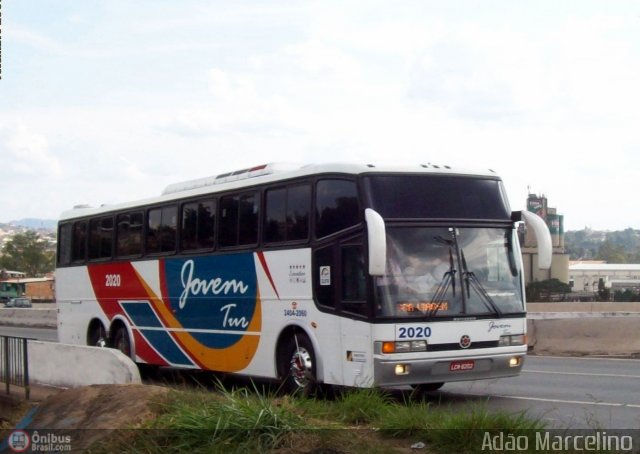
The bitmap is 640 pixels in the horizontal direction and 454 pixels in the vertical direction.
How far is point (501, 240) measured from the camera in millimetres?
13352

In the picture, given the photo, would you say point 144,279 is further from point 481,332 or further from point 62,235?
point 481,332

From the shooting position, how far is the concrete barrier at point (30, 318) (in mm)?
44781

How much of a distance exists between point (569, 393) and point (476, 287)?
2.64 m

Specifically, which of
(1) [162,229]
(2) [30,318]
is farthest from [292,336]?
(2) [30,318]

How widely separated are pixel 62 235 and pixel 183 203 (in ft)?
19.9

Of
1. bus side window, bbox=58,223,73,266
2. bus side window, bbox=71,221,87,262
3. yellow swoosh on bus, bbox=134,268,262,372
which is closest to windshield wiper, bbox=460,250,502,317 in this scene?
yellow swoosh on bus, bbox=134,268,262,372

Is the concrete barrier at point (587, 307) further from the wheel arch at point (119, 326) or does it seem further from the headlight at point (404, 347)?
the headlight at point (404, 347)

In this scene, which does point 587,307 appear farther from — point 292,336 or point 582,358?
point 292,336

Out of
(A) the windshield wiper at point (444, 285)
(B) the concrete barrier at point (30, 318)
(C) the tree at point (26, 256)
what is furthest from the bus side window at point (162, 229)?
(C) the tree at point (26, 256)

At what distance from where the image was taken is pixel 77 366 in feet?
52.3

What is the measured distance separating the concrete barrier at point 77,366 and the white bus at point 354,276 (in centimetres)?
184

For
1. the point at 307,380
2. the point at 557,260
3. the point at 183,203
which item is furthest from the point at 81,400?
the point at 557,260

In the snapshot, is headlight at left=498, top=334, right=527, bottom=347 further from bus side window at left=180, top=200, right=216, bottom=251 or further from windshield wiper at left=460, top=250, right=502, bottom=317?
bus side window at left=180, top=200, right=216, bottom=251

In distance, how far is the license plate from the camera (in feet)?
41.2
